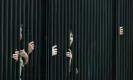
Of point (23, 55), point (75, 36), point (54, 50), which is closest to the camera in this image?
point (23, 55)

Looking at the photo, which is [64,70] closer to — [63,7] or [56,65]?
[56,65]

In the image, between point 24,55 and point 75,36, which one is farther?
point 75,36

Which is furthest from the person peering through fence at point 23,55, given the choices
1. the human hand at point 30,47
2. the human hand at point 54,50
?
the human hand at point 54,50

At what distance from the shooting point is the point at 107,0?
4570mm

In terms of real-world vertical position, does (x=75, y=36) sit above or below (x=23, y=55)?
above

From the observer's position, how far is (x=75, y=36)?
13.2ft

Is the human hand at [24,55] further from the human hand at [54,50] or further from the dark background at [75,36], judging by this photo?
the human hand at [54,50]

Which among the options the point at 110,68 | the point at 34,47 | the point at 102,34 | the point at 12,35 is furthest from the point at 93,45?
the point at 12,35

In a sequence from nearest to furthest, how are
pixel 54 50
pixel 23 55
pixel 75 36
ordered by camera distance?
pixel 23 55 → pixel 54 50 → pixel 75 36

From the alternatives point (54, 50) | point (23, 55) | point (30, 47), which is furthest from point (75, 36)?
point (23, 55)

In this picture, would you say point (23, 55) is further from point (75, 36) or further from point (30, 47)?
point (75, 36)

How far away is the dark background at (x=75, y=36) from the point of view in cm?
317

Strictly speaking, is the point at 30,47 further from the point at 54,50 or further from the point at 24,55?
the point at 54,50

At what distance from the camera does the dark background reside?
10.4ft
